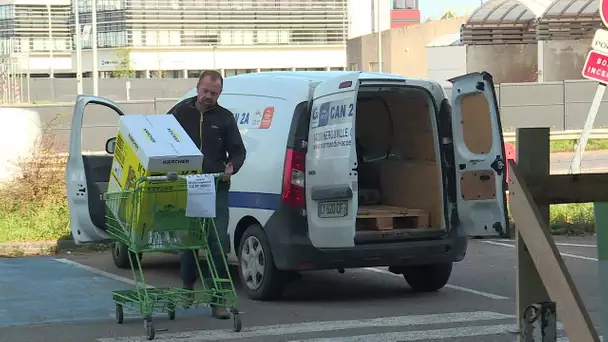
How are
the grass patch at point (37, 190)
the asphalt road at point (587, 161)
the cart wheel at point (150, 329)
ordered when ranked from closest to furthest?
the cart wheel at point (150, 329)
the grass patch at point (37, 190)
the asphalt road at point (587, 161)

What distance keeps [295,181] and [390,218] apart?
3.53ft

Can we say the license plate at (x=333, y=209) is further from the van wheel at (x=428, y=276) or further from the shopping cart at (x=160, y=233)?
the van wheel at (x=428, y=276)

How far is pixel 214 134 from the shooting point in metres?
8.45

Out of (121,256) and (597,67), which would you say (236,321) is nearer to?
(121,256)

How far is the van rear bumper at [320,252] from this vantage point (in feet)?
29.2

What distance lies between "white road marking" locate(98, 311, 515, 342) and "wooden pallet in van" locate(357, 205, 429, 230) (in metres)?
1.20

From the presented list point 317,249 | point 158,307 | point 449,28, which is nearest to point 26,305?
point 158,307

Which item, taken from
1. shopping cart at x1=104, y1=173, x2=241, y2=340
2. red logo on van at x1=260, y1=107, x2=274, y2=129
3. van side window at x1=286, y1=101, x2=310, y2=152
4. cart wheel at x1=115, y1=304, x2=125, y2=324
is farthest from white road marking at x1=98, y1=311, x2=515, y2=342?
red logo on van at x1=260, y1=107, x2=274, y2=129

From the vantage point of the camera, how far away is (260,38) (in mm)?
86188

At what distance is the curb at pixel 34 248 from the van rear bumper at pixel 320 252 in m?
4.56

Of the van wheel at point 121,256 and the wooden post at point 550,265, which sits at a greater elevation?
the wooden post at point 550,265

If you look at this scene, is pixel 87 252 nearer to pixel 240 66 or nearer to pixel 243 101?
pixel 243 101

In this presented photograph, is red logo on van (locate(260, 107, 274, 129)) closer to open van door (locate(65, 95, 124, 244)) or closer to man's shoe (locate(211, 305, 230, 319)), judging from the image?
open van door (locate(65, 95, 124, 244))

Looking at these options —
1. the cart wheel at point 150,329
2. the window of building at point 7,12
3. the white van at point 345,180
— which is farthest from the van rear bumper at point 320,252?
the window of building at point 7,12
